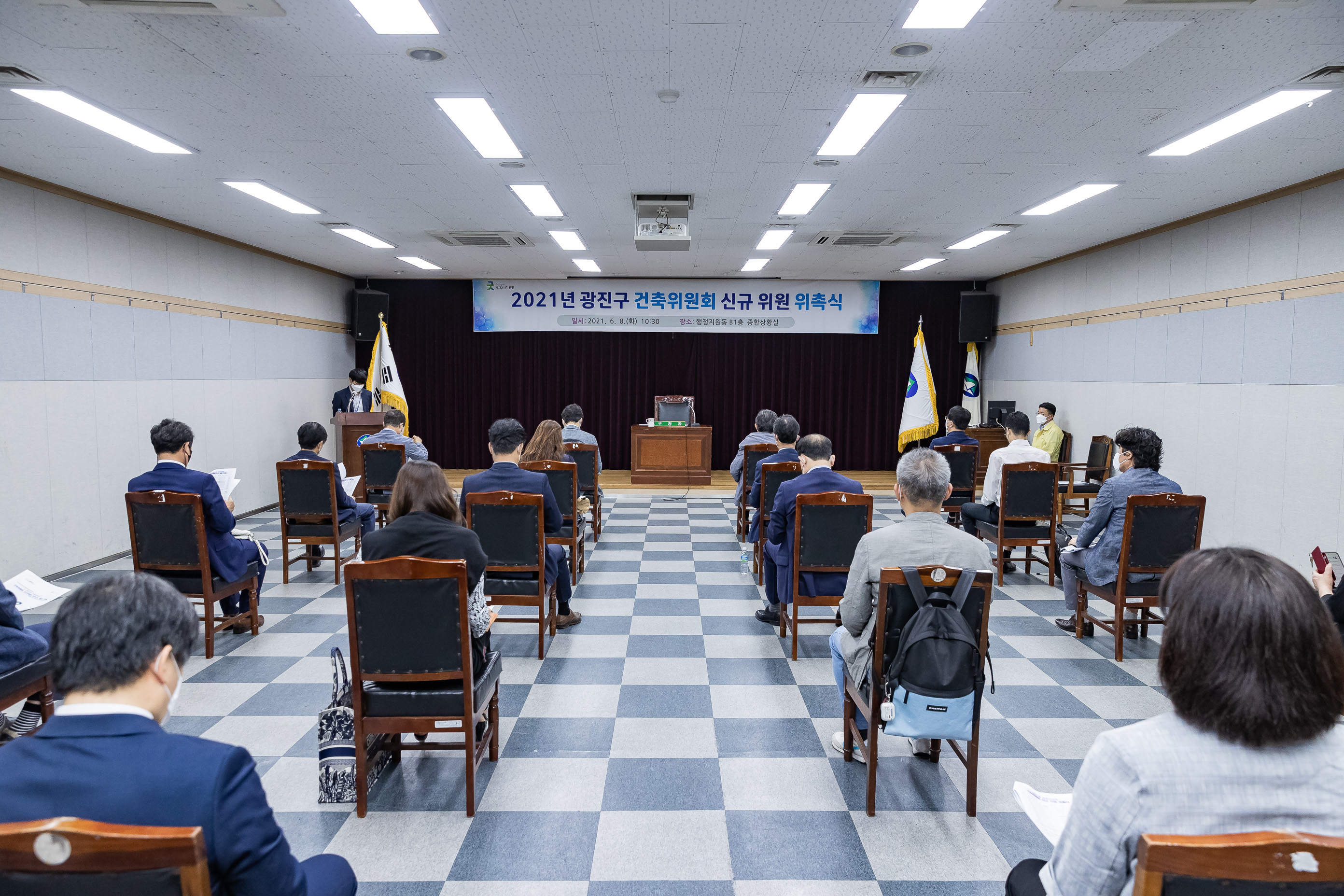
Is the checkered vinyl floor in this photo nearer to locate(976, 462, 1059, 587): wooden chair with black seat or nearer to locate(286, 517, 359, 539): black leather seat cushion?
locate(286, 517, 359, 539): black leather seat cushion

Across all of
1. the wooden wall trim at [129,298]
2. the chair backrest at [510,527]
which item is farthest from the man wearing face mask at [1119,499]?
the wooden wall trim at [129,298]

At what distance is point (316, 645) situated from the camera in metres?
4.10

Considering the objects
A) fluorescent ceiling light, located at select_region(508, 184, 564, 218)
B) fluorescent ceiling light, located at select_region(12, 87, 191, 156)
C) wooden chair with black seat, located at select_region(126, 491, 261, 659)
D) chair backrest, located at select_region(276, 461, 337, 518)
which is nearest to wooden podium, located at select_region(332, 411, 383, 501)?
chair backrest, located at select_region(276, 461, 337, 518)

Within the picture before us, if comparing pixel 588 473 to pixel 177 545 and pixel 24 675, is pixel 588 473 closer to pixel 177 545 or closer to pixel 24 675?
pixel 177 545

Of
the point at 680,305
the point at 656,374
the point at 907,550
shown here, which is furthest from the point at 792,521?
the point at 656,374

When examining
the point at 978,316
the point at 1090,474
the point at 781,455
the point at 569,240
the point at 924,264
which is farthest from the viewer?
the point at 978,316

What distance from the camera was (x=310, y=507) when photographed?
5.20 m

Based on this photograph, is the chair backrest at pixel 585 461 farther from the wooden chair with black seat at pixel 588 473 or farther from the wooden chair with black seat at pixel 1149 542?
the wooden chair with black seat at pixel 1149 542

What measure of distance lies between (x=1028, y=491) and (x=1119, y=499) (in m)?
1.21

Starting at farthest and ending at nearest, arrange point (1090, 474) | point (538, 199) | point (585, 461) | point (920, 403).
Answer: point (920, 403) → point (1090, 474) → point (585, 461) → point (538, 199)

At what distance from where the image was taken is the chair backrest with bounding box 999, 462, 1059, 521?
16.7 feet

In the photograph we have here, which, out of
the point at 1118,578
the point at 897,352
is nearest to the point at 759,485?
the point at 1118,578

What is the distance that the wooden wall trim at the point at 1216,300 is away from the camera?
207 inches

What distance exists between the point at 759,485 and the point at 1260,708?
14.4ft
